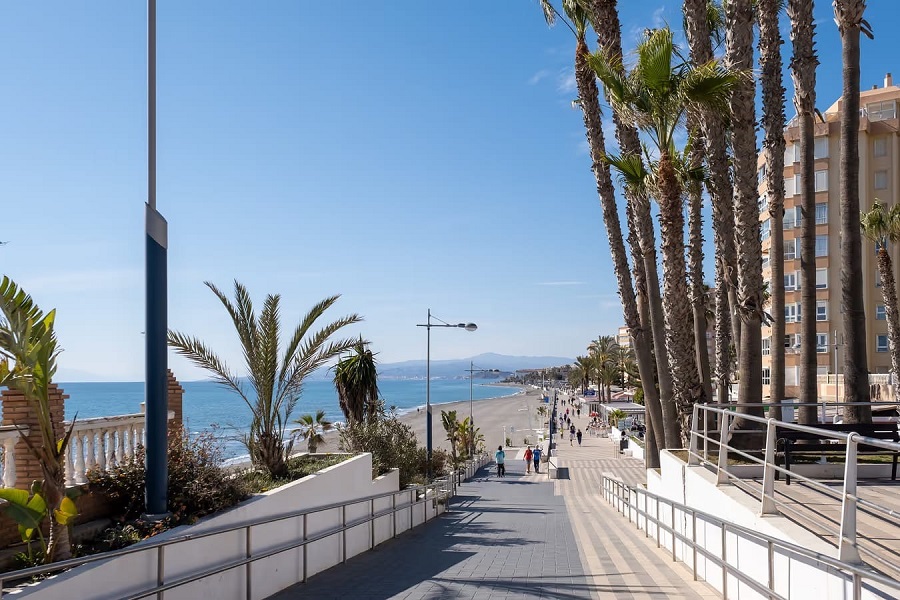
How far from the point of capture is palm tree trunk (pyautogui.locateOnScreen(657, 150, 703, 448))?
1592cm

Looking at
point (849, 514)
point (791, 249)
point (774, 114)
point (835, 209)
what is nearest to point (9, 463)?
point (849, 514)

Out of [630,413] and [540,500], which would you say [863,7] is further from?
[630,413]

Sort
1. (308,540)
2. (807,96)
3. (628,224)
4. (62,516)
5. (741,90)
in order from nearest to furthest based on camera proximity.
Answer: (62,516) → (308,540) → (741,90) → (807,96) → (628,224)

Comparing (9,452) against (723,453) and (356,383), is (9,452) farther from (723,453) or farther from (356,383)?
(356,383)

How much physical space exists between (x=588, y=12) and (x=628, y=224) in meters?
6.23

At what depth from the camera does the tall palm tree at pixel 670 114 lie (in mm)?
14305

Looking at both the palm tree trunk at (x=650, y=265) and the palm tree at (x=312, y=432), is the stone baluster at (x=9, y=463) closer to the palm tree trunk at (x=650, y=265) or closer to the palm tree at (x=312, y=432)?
the palm tree at (x=312, y=432)

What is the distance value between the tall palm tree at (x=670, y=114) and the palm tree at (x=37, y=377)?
1151 centimetres

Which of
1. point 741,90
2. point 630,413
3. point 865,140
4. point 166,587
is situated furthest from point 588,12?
point 630,413

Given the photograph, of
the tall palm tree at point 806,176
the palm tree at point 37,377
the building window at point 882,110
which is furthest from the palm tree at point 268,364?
the building window at point 882,110

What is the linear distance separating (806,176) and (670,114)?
4803 millimetres

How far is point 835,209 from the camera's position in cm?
4872

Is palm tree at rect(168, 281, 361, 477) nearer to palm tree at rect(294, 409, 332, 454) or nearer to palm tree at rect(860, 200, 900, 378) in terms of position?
palm tree at rect(294, 409, 332, 454)

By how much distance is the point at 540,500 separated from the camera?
27656mm
